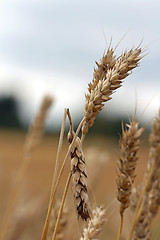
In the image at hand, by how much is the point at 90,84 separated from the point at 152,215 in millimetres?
691

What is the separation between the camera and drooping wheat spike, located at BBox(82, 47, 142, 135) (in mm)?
1222

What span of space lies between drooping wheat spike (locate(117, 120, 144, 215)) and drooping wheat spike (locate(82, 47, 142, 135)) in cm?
16

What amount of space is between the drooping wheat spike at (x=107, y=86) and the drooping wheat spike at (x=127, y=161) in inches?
6.2

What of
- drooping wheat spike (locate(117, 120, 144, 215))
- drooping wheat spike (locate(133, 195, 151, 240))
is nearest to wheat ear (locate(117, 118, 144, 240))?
drooping wheat spike (locate(117, 120, 144, 215))

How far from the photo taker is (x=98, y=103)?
1229 millimetres

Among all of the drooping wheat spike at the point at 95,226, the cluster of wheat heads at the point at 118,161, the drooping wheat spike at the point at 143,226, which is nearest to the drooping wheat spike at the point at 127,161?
the cluster of wheat heads at the point at 118,161

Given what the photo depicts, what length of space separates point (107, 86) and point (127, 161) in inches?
11.1

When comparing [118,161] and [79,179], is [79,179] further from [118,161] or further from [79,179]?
[118,161]

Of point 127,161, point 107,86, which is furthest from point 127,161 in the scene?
point 107,86

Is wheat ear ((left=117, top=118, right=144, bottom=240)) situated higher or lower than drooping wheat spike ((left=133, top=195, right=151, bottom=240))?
higher

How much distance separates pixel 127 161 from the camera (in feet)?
4.22

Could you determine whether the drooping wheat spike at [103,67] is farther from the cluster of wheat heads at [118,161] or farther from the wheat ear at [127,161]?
the wheat ear at [127,161]

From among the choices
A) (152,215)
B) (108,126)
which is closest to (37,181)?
(152,215)

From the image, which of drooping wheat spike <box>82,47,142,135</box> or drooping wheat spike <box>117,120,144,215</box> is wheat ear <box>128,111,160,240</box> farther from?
drooping wheat spike <box>82,47,142,135</box>
